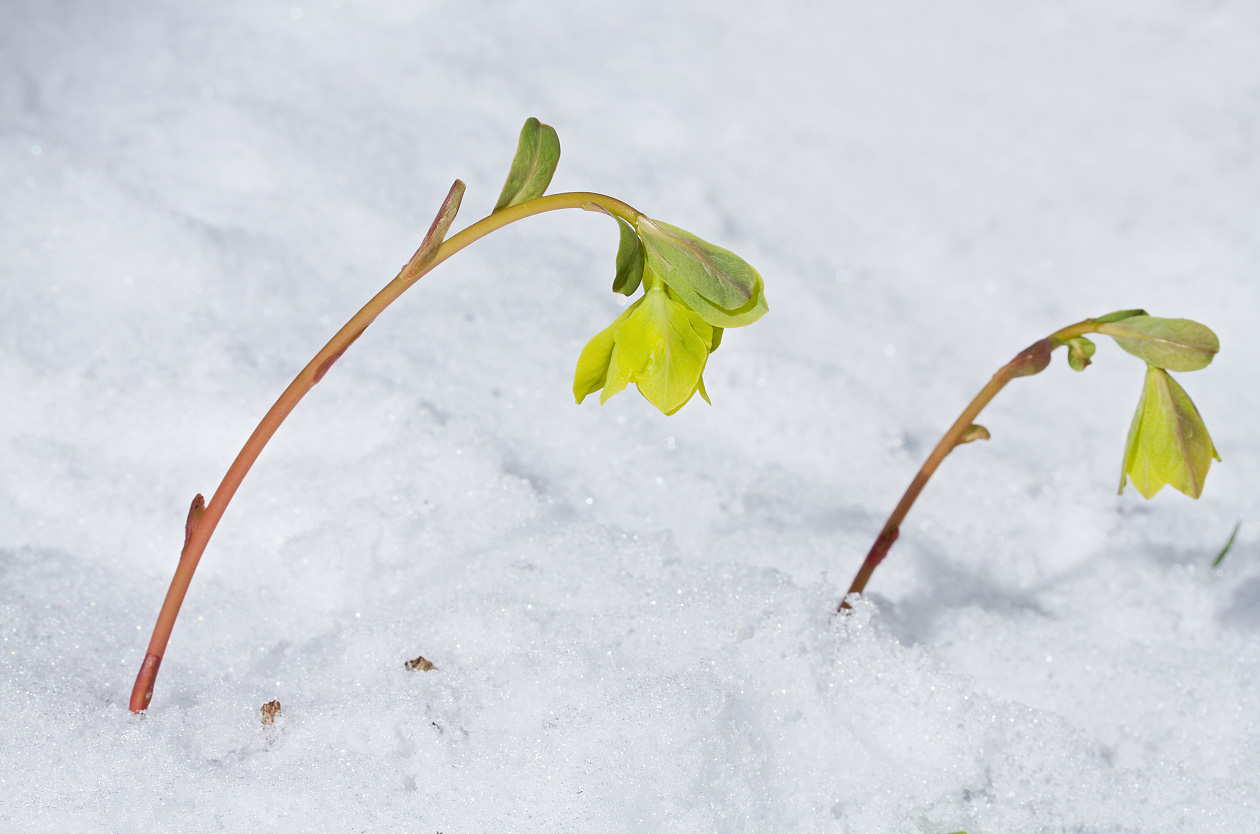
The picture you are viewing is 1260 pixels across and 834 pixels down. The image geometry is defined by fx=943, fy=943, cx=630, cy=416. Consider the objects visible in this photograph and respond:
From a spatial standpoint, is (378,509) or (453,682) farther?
(378,509)

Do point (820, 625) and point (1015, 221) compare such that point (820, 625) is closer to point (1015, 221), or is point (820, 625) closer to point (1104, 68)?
point (1015, 221)

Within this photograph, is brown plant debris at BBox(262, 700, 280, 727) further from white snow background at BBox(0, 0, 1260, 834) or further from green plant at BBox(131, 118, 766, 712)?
green plant at BBox(131, 118, 766, 712)

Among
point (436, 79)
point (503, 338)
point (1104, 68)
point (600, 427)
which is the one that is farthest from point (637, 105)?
point (1104, 68)

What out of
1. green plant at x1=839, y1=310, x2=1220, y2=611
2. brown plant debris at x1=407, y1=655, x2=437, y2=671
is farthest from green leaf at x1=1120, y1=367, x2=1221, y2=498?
brown plant debris at x1=407, y1=655, x2=437, y2=671

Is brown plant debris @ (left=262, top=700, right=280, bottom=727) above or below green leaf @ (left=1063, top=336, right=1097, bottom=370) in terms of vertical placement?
below

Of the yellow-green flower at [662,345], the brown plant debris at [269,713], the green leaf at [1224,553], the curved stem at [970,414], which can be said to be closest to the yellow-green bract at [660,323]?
the yellow-green flower at [662,345]

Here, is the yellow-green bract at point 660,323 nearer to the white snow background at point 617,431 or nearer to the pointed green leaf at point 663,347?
the pointed green leaf at point 663,347
